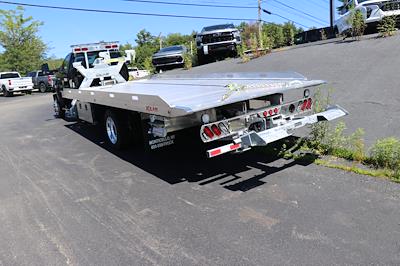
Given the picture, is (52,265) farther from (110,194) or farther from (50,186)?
(50,186)

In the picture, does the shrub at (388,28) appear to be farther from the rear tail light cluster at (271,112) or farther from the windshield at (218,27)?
the rear tail light cluster at (271,112)

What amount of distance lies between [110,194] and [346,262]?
132 inches

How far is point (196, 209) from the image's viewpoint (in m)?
4.71

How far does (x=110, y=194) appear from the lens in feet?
18.0

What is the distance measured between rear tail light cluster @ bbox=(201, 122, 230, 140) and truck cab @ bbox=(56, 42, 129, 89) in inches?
264

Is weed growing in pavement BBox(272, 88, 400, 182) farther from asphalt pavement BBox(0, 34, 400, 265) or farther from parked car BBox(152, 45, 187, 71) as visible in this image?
parked car BBox(152, 45, 187, 71)

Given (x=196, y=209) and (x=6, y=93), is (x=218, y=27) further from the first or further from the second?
(x=6, y=93)

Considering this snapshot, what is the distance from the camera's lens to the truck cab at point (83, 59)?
433 inches

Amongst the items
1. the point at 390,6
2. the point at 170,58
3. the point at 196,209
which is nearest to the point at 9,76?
the point at 170,58

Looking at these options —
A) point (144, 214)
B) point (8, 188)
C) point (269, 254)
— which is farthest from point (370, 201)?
point (8, 188)

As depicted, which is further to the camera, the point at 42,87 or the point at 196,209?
the point at 42,87

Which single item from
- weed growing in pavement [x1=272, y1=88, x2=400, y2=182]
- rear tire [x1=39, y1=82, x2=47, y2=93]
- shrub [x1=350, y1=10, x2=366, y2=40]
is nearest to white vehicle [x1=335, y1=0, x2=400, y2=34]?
shrub [x1=350, y1=10, x2=366, y2=40]

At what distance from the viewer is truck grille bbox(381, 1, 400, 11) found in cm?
1428

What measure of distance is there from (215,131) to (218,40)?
14591 mm
